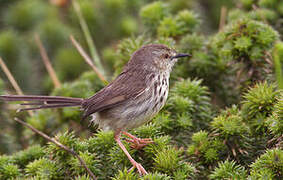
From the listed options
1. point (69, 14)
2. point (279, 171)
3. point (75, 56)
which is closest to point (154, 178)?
point (279, 171)

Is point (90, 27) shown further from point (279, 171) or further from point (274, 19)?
point (279, 171)

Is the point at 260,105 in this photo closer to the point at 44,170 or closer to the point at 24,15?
the point at 44,170

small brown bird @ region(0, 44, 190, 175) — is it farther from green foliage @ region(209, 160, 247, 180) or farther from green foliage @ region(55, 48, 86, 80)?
green foliage @ region(55, 48, 86, 80)

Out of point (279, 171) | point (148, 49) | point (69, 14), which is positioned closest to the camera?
point (279, 171)

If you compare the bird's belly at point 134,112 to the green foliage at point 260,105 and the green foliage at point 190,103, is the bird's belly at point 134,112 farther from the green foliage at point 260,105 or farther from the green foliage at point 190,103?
the green foliage at point 260,105

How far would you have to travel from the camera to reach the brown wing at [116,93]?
134 inches

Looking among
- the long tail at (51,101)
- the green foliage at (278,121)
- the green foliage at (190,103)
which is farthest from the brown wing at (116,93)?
the green foliage at (278,121)

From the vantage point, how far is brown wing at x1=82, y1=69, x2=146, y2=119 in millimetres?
3410

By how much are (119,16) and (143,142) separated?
2.94m

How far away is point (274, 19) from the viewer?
14.6 feet

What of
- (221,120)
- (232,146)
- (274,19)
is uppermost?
(274,19)

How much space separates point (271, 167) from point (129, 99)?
1.44 metres

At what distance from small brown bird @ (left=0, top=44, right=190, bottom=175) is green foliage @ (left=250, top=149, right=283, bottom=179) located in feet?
3.36

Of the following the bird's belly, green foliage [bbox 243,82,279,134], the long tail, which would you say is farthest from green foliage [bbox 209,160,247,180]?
the long tail
